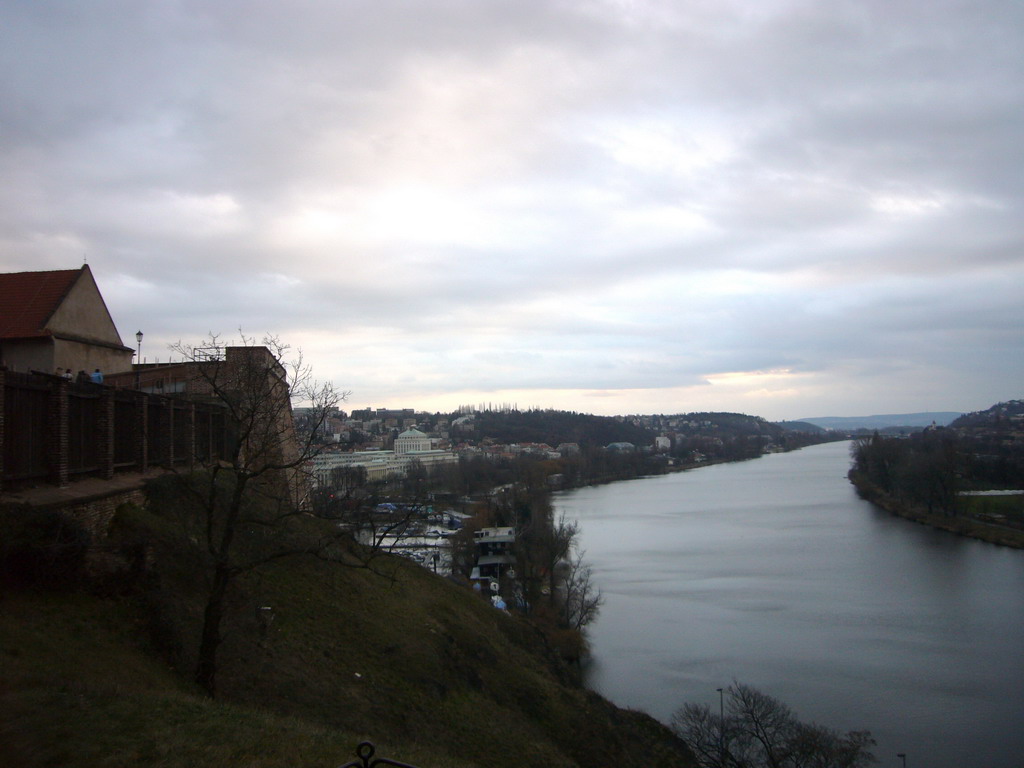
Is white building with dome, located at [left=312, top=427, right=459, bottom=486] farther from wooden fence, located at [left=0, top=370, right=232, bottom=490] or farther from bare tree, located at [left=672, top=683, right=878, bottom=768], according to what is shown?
wooden fence, located at [left=0, top=370, right=232, bottom=490]

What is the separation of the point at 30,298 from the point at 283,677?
9091mm

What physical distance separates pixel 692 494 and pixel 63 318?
4967 cm

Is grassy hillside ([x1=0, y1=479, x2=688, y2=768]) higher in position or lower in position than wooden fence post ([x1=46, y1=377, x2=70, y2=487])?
lower

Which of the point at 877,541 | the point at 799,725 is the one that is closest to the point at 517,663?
the point at 799,725

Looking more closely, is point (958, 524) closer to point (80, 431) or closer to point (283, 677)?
point (283, 677)

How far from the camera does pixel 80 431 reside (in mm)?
7910

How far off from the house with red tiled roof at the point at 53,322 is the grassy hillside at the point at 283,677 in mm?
5270

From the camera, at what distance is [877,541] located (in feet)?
106

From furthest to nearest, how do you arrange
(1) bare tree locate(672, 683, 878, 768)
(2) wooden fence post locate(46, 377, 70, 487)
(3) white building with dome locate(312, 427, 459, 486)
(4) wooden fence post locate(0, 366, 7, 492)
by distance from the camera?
1. (3) white building with dome locate(312, 427, 459, 486)
2. (1) bare tree locate(672, 683, 878, 768)
3. (2) wooden fence post locate(46, 377, 70, 487)
4. (4) wooden fence post locate(0, 366, 7, 492)

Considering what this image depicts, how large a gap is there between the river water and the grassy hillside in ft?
14.3

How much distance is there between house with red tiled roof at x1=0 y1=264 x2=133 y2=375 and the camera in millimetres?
12133

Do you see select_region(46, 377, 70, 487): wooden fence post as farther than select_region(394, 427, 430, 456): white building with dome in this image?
No

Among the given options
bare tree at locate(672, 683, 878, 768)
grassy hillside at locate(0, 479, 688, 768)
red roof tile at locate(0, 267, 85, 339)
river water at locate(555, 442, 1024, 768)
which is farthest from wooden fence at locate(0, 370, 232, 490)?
river water at locate(555, 442, 1024, 768)

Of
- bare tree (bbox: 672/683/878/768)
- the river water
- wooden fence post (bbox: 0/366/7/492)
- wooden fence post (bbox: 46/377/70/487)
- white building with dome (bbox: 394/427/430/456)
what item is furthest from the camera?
white building with dome (bbox: 394/427/430/456)
